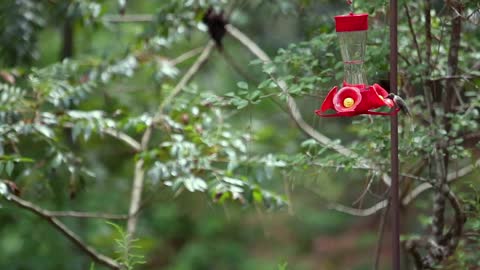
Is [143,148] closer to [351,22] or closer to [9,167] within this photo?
[9,167]

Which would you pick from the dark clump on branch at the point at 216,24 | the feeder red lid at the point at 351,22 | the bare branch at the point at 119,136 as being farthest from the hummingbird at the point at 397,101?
the dark clump on branch at the point at 216,24

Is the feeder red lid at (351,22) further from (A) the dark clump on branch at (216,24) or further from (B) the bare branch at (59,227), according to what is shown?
(A) the dark clump on branch at (216,24)

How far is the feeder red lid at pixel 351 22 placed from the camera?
1.86 metres

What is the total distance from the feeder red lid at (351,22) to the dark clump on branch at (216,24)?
1.54m

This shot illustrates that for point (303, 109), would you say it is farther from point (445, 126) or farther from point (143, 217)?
point (445, 126)

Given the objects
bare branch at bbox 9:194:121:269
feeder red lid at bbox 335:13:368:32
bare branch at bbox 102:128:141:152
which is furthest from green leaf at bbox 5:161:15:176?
feeder red lid at bbox 335:13:368:32

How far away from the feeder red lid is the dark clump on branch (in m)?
1.54

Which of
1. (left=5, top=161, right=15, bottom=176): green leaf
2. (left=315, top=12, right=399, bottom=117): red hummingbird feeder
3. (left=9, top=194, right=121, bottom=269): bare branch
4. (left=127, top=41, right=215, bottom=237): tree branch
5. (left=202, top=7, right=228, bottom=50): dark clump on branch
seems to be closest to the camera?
(left=315, top=12, right=399, bottom=117): red hummingbird feeder

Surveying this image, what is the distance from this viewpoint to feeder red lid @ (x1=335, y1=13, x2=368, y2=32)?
1856mm

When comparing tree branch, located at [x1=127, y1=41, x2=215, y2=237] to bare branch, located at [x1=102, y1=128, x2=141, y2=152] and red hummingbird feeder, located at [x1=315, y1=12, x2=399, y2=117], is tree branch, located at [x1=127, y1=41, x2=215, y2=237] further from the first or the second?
red hummingbird feeder, located at [x1=315, y1=12, x2=399, y2=117]

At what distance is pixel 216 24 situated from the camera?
11.5ft

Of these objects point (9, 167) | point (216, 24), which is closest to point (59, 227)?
point (9, 167)

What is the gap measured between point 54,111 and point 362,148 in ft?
4.27

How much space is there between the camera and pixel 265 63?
2572 millimetres
